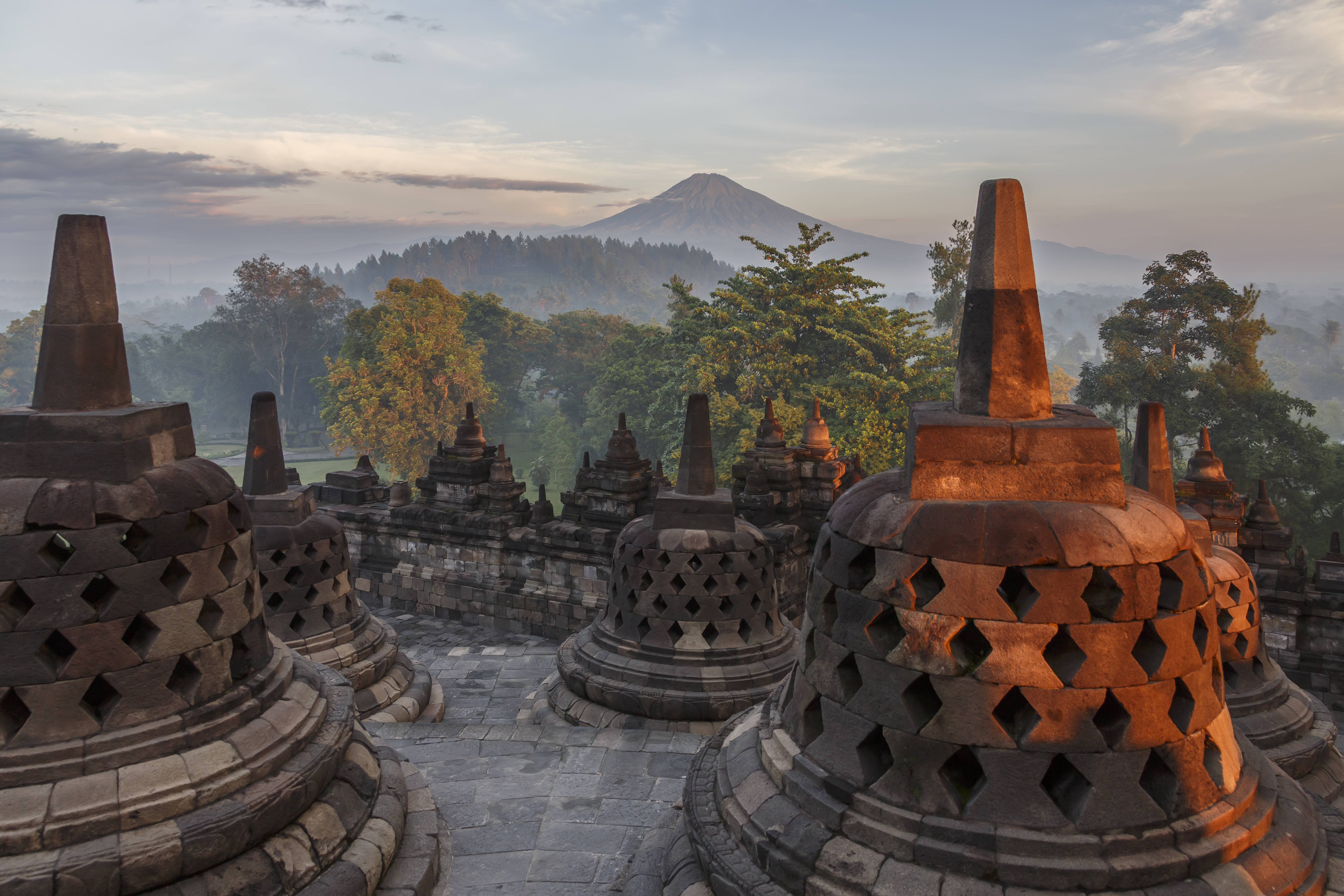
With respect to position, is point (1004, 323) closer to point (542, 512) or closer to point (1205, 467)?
point (542, 512)

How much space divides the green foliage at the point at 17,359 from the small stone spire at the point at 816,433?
56.7 meters

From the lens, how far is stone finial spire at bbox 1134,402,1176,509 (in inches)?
221

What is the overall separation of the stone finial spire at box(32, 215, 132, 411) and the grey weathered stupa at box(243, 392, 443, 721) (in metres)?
4.43

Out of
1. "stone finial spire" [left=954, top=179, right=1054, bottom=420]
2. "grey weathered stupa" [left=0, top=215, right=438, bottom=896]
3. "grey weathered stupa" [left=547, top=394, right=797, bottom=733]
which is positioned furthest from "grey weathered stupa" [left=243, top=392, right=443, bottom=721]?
"stone finial spire" [left=954, top=179, right=1054, bottom=420]

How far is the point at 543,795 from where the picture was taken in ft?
21.4

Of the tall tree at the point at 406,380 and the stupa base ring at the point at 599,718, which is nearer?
the stupa base ring at the point at 599,718

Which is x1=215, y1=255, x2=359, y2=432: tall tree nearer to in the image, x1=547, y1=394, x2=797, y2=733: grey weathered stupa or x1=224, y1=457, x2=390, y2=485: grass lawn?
x1=224, y1=457, x2=390, y2=485: grass lawn

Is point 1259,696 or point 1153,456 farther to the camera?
point 1259,696

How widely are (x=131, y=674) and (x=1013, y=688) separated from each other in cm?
430

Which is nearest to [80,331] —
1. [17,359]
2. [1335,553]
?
[1335,553]

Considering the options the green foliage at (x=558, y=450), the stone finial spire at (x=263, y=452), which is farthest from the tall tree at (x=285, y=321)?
the stone finial spire at (x=263, y=452)

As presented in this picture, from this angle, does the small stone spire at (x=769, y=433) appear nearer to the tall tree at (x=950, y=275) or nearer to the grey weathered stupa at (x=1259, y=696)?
the grey weathered stupa at (x=1259, y=696)

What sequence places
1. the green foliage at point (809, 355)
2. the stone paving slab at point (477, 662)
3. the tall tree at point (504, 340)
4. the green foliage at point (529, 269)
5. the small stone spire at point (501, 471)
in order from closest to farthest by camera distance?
the stone paving slab at point (477, 662) < the small stone spire at point (501, 471) < the green foliage at point (809, 355) < the tall tree at point (504, 340) < the green foliage at point (529, 269)

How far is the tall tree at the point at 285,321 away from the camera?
55406 mm
